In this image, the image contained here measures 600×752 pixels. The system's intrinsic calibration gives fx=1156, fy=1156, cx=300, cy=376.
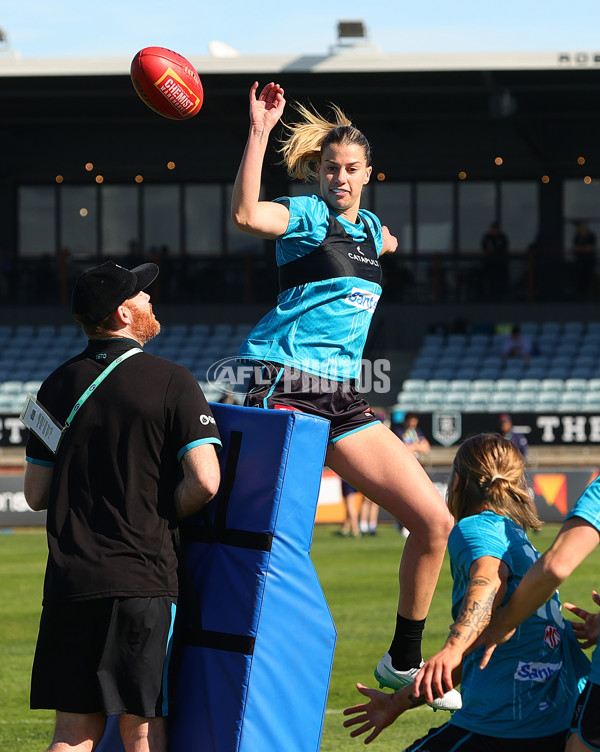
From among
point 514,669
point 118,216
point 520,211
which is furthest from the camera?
point 118,216

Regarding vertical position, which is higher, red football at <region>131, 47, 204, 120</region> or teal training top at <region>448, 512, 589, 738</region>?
red football at <region>131, 47, 204, 120</region>

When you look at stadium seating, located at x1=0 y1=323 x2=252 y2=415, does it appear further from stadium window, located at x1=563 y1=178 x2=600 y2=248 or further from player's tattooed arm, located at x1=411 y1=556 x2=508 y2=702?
player's tattooed arm, located at x1=411 y1=556 x2=508 y2=702

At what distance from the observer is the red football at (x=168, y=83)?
585cm

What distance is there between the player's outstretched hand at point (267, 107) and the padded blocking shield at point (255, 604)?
1133 millimetres

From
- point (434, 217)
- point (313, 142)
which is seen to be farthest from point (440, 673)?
point (434, 217)

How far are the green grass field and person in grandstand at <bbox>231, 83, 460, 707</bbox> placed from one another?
179 cm

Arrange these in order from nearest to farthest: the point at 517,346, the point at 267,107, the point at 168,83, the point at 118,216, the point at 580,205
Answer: the point at 267,107 < the point at 168,83 < the point at 517,346 < the point at 580,205 < the point at 118,216

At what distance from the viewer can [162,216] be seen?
31.6 meters

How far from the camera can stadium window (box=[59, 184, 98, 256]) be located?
3166 centimetres

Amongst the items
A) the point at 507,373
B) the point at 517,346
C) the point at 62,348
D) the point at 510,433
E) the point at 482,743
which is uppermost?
the point at 482,743

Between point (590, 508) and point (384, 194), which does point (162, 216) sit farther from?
point (590, 508)

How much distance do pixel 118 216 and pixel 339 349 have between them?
90.7ft

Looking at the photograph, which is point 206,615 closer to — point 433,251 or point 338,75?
point 338,75

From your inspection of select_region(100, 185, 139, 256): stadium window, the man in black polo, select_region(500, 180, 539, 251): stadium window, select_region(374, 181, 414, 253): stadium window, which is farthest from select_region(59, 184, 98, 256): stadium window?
the man in black polo
